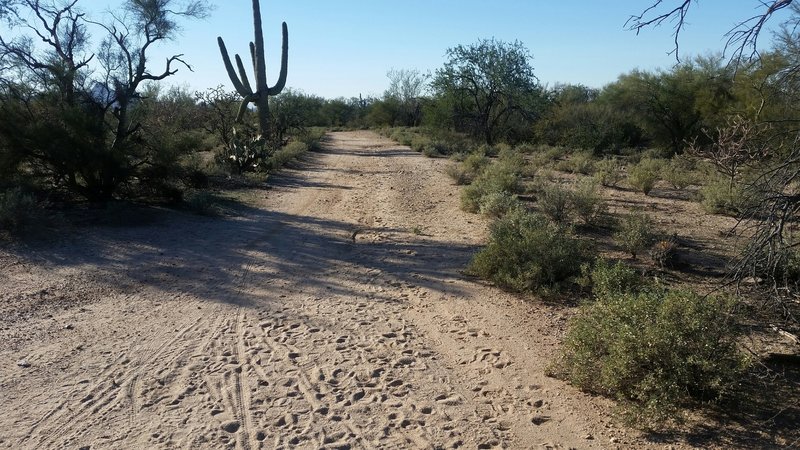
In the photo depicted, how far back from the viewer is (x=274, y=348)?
5.73 m

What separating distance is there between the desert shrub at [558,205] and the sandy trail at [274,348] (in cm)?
167

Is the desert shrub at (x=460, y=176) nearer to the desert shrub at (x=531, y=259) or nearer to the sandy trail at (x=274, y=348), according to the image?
the sandy trail at (x=274, y=348)

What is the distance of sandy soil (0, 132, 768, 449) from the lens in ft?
14.1

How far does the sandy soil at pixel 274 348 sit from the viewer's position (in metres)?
4.31

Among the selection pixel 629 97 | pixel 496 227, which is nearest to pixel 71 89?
pixel 496 227

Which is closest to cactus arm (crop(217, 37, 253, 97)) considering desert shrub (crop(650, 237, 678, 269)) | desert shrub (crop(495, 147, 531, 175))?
desert shrub (crop(495, 147, 531, 175))

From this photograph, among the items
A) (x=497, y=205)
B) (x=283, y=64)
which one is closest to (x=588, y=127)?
(x=283, y=64)

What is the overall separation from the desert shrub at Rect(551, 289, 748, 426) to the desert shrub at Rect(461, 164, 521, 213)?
300 inches

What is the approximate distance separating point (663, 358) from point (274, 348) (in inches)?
134

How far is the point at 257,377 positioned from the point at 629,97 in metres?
29.0

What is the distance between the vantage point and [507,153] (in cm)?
2439

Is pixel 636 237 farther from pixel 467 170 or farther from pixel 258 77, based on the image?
pixel 258 77

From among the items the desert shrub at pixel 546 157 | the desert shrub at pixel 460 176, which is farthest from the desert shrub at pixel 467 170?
the desert shrub at pixel 546 157

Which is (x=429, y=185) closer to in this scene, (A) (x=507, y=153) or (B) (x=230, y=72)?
(A) (x=507, y=153)
